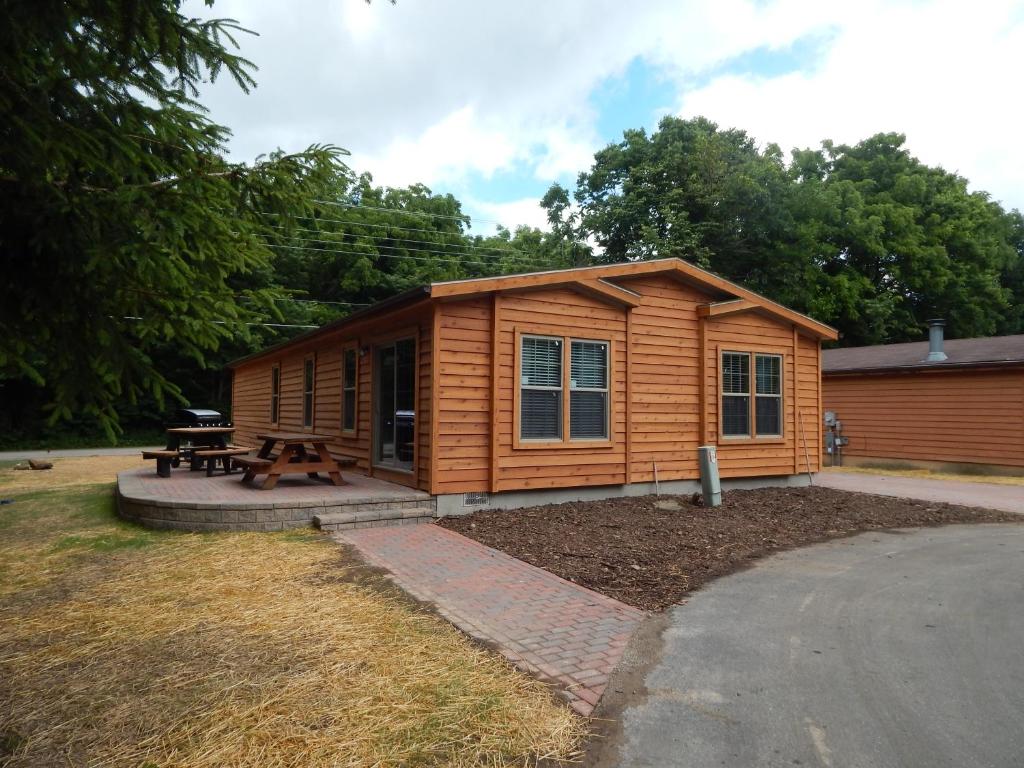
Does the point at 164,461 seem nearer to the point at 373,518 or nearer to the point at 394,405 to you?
the point at 394,405

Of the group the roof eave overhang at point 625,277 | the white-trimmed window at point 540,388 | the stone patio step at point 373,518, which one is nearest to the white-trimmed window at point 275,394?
the stone patio step at point 373,518

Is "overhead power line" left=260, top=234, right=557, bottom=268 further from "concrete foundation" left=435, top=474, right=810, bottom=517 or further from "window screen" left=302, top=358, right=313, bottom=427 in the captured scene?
"concrete foundation" left=435, top=474, right=810, bottom=517

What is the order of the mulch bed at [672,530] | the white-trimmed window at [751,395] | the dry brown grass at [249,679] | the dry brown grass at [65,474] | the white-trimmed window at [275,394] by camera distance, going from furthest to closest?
1. the white-trimmed window at [275,394]
2. the dry brown grass at [65,474]
3. the white-trimmed window at [751,395]
4. the mulch bed at [672,530]
5. the dry brown grass at [249,679]

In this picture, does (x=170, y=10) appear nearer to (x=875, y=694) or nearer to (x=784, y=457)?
(x=875, y=694)

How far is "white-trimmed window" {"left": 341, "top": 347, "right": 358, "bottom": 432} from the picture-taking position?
10.9 m

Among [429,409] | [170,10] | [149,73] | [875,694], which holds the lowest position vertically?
[875,694]

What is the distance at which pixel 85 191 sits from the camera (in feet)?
10.2

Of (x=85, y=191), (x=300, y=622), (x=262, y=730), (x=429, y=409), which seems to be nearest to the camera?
(x=262, y=730)

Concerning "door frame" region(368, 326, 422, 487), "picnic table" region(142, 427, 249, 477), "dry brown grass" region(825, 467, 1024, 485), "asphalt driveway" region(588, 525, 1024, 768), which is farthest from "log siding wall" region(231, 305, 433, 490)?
"dry brown grass" region(825, 467, 1024, 485)

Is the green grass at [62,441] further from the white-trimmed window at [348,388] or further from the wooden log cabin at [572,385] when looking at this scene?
the wooden log cabin at [572,385]

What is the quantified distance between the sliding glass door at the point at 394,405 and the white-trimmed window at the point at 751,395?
4.96 meters

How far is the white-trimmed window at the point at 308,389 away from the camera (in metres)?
13.0

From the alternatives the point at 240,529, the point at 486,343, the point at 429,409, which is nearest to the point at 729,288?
the point at 486,343

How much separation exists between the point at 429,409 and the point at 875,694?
5533 mm
